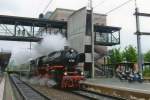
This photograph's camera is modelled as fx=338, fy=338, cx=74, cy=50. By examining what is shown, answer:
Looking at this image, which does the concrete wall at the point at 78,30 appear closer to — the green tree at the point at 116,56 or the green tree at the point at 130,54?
the green tree at the point at 116,56

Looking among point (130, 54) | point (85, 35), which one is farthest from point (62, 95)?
point (130, 54)

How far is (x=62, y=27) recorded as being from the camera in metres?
56.9

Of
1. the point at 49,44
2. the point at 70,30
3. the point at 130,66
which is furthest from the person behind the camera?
the point at 70,30

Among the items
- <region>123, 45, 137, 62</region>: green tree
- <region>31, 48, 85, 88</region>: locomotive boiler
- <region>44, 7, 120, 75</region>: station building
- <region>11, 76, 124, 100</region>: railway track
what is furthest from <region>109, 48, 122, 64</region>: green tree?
<region>11, 76, 124, 100</region>: railway track

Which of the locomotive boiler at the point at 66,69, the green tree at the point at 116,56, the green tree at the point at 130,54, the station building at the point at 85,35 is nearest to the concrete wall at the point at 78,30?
the station building at the point at 85,35

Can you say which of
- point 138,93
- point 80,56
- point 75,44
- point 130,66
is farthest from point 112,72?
point 138,93

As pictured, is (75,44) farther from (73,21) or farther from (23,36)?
(23,36)

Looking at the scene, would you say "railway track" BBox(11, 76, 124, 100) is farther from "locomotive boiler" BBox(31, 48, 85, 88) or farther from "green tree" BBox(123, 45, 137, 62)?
"green tree" BBox(123, 45, 137, 62)

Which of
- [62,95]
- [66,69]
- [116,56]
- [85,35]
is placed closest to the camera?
[62,95]

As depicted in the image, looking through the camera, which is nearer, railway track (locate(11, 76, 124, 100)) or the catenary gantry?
railway track (locate(11, 76, 124, 100))

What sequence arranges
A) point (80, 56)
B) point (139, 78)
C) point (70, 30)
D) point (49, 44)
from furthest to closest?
point (70, 30) < point (49, 44) < point (139, 78) < point (80, 56)

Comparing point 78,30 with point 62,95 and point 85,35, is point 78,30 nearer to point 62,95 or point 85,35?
point 85,35

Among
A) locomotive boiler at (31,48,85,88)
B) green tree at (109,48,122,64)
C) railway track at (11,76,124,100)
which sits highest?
green tree at (109,48,122,64)

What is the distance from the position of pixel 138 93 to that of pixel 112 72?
98.1 feet
